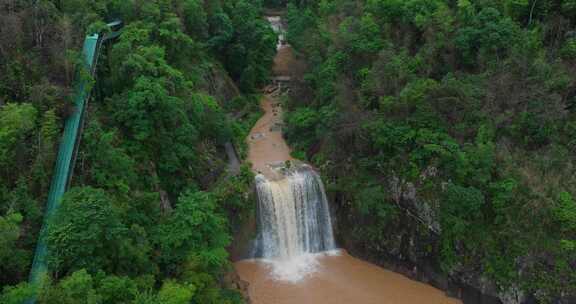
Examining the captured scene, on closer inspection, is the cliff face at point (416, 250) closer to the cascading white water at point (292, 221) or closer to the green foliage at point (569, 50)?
the cascading white water at point (292, 221)

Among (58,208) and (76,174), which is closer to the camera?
(58,208)

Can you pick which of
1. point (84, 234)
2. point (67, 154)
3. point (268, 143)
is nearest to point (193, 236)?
point (84, 234)

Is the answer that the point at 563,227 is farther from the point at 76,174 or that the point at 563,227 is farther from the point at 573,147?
the point at 76,174

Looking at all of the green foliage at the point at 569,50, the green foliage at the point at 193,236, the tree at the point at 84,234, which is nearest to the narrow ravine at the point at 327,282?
the green foliage at the point at 193,236

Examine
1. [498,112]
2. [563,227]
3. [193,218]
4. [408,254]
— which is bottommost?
[408,254]

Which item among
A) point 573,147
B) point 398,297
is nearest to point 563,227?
point 573,147

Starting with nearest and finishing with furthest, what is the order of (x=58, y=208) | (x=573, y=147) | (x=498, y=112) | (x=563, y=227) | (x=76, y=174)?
(x=58, y=208)
(x=76, y=174)
(x=563, y=227)
(x=573, y=147)
(x=498, y=112)

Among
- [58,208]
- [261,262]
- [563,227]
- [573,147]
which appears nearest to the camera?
[58,208]

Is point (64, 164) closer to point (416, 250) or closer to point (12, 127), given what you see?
point (12, 127)
